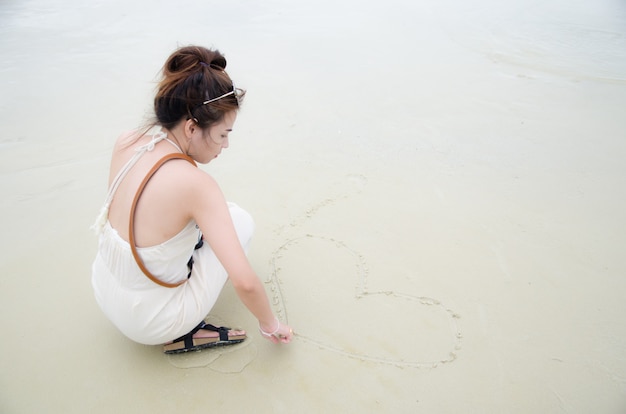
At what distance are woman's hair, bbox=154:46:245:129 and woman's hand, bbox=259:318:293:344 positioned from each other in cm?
68

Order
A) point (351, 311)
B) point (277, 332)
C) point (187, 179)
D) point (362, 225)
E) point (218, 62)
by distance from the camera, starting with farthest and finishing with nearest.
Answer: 1. point (362, 225)
2. point (351, 311)
3. point (277, 332)
4. point (218, 62)
5. point (187, 179)

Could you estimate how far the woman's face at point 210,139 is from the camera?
1.26 m

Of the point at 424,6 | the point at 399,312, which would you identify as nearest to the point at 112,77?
the point at 399,312

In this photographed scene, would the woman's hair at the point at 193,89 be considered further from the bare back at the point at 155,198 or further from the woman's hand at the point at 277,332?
the woman's hand at the point at 277,332

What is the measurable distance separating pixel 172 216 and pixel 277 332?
545 mm

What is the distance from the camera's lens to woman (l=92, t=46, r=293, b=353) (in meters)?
1.18

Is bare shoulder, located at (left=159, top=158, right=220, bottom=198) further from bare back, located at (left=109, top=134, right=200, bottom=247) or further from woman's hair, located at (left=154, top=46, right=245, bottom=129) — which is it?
woman's hair, located at (left=154, top=46, right=245, bottom=129)

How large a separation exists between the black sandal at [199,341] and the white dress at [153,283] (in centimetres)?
7

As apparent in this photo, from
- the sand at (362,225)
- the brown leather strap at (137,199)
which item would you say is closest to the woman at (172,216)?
the brown leather strap at (137,199)

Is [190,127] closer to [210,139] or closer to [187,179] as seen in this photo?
[210,139]

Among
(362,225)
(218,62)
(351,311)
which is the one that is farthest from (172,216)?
(362,225)

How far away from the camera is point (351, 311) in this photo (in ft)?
5.55

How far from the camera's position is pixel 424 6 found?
5574 mm

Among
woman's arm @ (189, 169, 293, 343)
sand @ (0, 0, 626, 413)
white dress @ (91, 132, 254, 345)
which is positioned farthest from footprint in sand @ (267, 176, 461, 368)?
woman's arm @ (189, 169, 293, 343)
